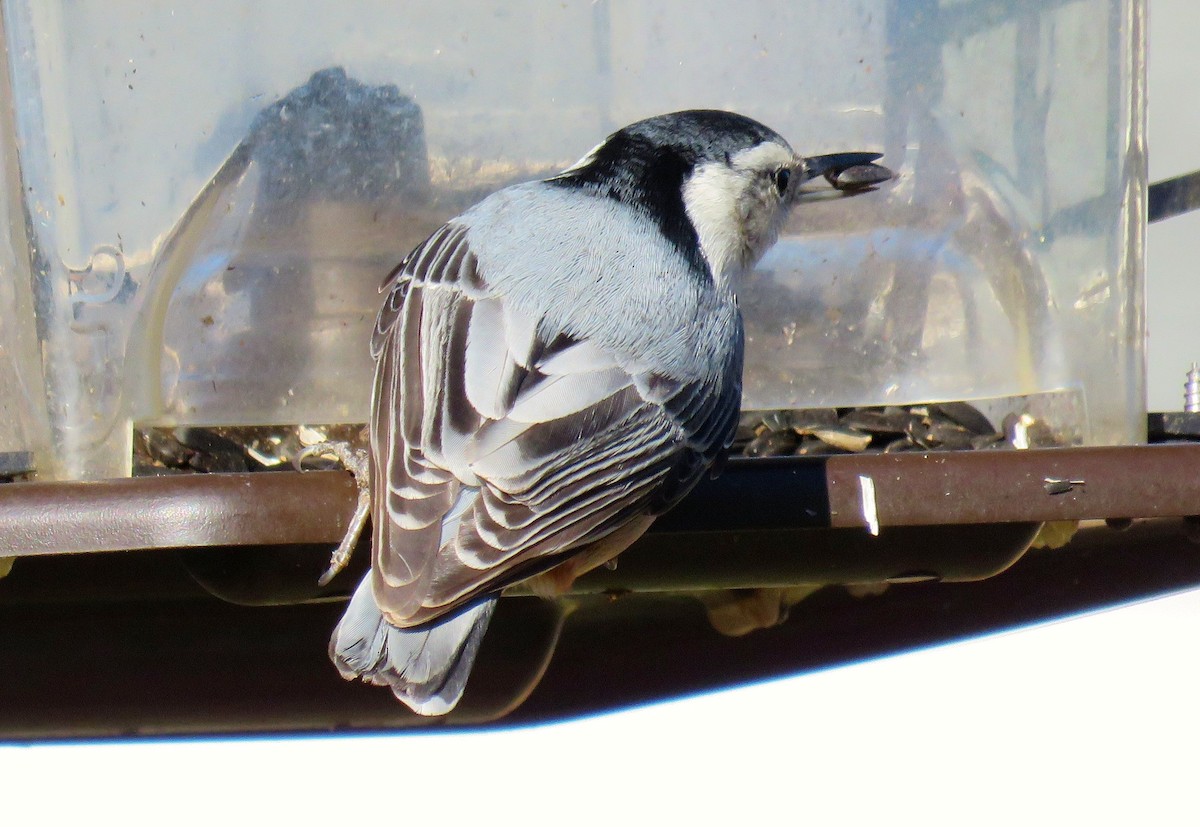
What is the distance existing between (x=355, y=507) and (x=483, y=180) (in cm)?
81

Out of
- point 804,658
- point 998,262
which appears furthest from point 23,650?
point 998,262

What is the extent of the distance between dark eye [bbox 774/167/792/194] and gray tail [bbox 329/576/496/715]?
912mm

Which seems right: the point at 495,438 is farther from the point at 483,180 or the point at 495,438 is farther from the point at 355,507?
the point at 483,180

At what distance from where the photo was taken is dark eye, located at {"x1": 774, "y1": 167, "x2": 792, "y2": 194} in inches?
93.3

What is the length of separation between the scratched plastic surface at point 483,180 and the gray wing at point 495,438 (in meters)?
0.33

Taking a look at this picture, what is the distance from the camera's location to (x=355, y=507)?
178 cm

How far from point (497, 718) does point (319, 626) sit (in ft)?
1.31

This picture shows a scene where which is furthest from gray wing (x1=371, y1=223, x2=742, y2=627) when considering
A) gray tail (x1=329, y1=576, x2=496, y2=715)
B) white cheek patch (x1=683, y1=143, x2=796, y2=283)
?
white cheek patch (x1=683, y1=143, x2=796, y2=283)

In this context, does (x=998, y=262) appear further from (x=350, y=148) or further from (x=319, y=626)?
(x=319, y=626)

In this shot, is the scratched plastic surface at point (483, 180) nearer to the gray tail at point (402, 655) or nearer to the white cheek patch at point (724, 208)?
the white cheek patch at point (724, 208)

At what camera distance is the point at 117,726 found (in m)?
2.14

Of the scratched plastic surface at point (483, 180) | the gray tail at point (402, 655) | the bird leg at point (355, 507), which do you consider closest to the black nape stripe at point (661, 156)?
the scratched plastic surface at point (483, 180)

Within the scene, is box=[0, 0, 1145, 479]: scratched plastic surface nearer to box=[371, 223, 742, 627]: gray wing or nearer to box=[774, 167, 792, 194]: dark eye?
box=[774, 167, 792, 194]: dark eye

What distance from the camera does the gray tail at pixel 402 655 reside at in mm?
1810
